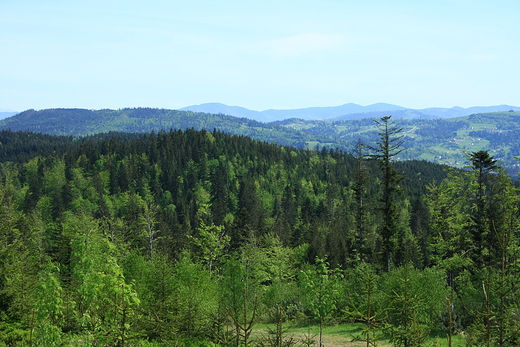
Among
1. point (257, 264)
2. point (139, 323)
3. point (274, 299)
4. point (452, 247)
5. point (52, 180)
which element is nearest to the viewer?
point (139, 323)

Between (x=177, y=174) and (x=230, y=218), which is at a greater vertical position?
(x=177, y=174)

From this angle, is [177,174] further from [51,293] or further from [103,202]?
[51,293]

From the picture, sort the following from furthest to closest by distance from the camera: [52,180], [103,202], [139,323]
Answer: [52,180]
[103,202]
[139,323]

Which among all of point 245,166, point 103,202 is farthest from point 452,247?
point 245,166

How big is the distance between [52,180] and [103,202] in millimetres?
31137

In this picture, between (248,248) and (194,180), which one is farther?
(194,180)

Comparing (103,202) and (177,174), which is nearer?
(103,202)

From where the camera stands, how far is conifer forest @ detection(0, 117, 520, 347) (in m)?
15.6

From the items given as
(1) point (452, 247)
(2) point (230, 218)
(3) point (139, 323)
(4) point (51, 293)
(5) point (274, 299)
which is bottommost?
(2) point (230, 218)

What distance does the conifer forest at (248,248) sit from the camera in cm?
1555

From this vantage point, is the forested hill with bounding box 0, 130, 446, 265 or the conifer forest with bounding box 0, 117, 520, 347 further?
the forested hill with bounding box 0, 130, 446, 265

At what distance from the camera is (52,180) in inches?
5709

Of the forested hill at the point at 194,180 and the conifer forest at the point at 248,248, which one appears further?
the forested hill at the point at 194,180

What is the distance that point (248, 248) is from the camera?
182 ft
